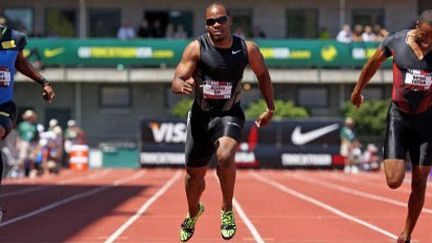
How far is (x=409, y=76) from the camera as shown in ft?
27.4

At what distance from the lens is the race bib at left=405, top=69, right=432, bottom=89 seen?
8.31 metres

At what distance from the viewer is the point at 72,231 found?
1080 centimetres

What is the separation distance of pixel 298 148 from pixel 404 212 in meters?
18.3

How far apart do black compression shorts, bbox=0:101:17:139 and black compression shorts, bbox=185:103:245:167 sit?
165cm

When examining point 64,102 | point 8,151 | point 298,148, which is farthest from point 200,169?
point 64,102

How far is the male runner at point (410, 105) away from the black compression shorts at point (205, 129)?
108cm

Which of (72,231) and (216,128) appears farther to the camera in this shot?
(72,231)

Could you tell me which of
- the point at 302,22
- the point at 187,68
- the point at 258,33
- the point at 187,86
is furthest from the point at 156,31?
the point at 187,86

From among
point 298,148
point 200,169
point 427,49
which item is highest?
point 427,49

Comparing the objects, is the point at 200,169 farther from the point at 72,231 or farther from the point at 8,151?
the point at 8,151

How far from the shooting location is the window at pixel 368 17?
4172 centimetres

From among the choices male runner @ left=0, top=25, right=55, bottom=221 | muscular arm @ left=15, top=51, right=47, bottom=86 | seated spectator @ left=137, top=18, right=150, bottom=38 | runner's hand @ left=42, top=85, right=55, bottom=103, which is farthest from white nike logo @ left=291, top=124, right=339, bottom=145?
male runner @ left=0, top=25, right=55, bottom=221

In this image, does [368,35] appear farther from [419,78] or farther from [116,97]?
[419,78]

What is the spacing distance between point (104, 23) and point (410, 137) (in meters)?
33.8
